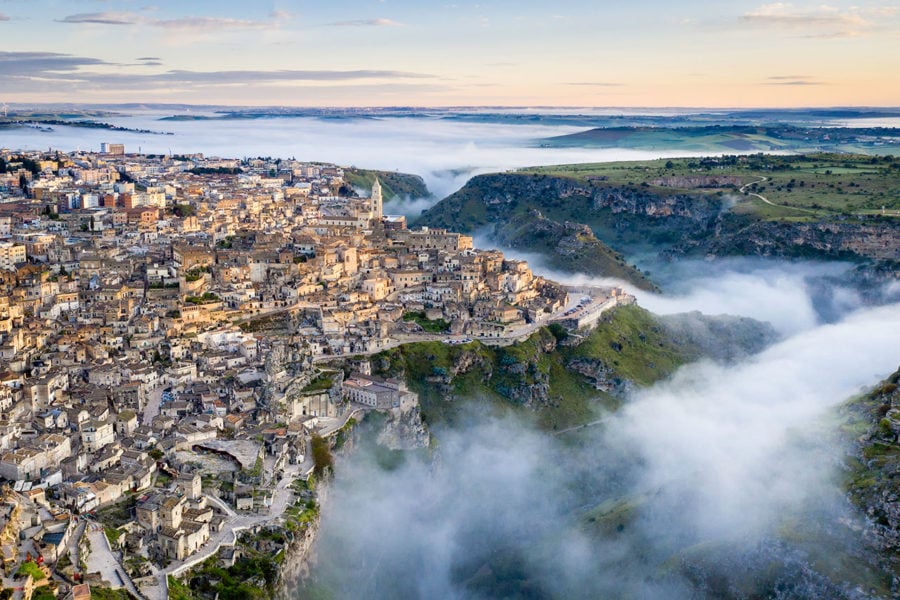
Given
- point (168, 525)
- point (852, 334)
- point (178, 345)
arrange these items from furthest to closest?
1. point (852, 334)
2. point (178, 345)
3. point (168, 525)

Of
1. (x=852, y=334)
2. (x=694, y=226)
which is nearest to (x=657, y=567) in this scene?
(x=852, y=334)

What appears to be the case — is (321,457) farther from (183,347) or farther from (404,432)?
(183,347)

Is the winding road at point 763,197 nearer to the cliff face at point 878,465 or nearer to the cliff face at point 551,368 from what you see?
the cliff face at point 551,368

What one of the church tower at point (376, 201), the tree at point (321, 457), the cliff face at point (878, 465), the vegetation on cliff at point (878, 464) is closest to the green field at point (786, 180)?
the church tower at point (376, 201)

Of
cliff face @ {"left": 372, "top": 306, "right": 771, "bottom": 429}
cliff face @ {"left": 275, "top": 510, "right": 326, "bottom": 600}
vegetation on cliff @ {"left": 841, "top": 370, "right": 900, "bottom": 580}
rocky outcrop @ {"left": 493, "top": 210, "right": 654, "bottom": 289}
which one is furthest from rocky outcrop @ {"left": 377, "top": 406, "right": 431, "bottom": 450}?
rocky outcrop @ {"left": 493, "top": 210, "right": 654, "bottom": 289}

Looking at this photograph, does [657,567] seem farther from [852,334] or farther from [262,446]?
[852,334]

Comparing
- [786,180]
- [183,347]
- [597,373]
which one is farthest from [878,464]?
[786,180]

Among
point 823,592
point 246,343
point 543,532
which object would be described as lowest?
point 543,532

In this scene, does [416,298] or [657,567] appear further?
[416,298]
